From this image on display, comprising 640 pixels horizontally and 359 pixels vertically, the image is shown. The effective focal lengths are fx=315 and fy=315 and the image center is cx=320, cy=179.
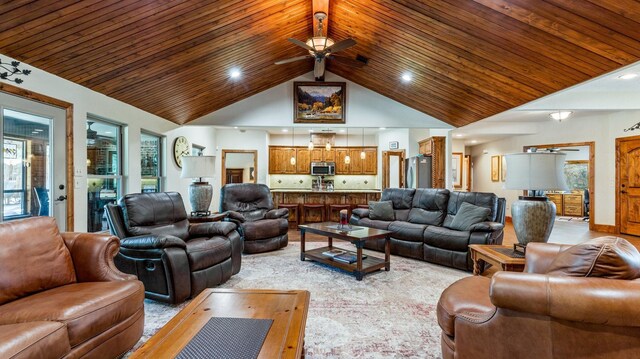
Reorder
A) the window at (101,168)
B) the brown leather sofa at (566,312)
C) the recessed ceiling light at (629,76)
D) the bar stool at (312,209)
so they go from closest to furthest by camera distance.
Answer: the brown leather sofa at (566,312) < the window at (101,168) < the recessed ceiling light at (629,76) < the bar stool at (312,209)

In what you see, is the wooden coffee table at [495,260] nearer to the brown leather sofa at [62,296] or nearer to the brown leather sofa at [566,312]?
the brown leather sofa at [566,312]

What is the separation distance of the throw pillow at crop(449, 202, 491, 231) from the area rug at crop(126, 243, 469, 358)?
2.01 feet

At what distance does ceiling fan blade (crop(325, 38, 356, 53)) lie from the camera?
132 inches

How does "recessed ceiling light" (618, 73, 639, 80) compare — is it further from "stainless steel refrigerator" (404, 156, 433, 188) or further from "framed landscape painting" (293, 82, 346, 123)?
"framed landscape painting" (293, 82, 346, 123)

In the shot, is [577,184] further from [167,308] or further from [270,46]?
[167,308]

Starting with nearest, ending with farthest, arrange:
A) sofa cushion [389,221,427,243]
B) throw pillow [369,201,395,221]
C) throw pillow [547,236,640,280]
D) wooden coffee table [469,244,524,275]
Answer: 1. throw pillow [547,236,640,280]
2. wooden coffee table [469,244,524,275]
3. sofa cushion [389,221,427,243]
4. throw pillow [369,201,395,221]

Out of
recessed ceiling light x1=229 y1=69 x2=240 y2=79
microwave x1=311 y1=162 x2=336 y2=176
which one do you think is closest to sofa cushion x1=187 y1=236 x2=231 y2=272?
recessed ceiling light x1=229 y1=69 x2=240 y2=79

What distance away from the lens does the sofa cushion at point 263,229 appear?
179 inches

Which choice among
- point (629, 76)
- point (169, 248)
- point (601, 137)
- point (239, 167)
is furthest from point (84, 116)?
point (601, 137)

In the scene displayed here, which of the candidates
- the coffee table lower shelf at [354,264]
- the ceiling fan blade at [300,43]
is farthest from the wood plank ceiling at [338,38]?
the coffee table lower shelf at [354,264]

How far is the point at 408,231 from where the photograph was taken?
14.3ft

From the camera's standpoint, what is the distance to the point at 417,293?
10.1 feet

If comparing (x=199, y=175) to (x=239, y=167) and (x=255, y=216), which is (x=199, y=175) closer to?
(x=255, y=216)

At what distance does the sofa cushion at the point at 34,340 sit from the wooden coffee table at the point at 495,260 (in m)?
2.90
